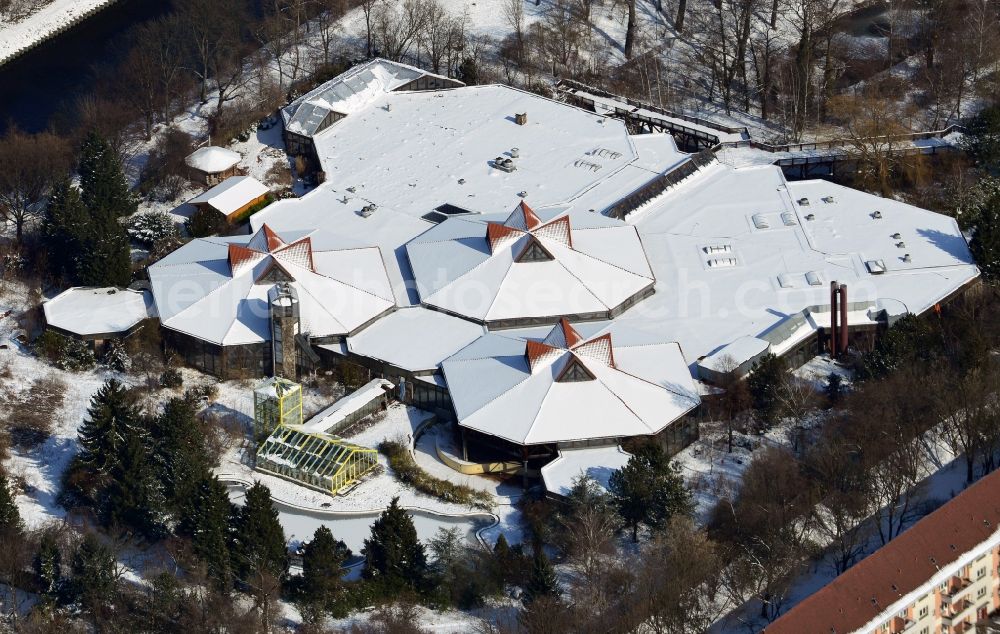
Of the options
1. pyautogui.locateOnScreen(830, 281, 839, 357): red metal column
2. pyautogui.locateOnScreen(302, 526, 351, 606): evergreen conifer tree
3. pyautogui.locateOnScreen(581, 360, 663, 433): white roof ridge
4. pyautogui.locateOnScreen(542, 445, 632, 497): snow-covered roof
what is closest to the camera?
pyautogui.locateOnScreen(302, 526, 351, 606): evergreen conifer tree

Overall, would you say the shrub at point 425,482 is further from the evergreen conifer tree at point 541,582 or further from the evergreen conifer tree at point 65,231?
the evergreen conifer tree at point 65,231

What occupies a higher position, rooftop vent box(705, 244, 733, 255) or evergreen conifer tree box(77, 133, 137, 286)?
evergreen conifer tree box(77, 133, 137, 286)

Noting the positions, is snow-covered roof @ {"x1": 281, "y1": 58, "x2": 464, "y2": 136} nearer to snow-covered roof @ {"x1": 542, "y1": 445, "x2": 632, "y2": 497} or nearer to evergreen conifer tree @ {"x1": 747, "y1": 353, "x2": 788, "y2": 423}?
snow-covered roof @ {"x1": 542, "y1": 445, "x2": 632, "y2": 497}

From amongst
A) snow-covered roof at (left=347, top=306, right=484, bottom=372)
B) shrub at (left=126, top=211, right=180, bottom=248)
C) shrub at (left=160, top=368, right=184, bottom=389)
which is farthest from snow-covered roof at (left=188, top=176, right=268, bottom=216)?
snow-covered roof at (left=347, top=306, right=484, bottom=372)

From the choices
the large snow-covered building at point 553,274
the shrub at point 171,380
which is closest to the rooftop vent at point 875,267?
the large snow-covered building at point 553,274

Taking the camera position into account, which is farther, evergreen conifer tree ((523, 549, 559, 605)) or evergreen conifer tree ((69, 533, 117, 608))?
evergreen conifer tree ((69, 533, 117, 608))

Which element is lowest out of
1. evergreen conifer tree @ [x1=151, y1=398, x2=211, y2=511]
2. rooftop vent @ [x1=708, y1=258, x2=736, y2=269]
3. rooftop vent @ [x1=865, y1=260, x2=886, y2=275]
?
rooftop vent @ [x1=865, y1=260, x2=886, y2=275]

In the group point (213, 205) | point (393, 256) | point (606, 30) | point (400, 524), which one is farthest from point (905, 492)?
point (606, 30)
